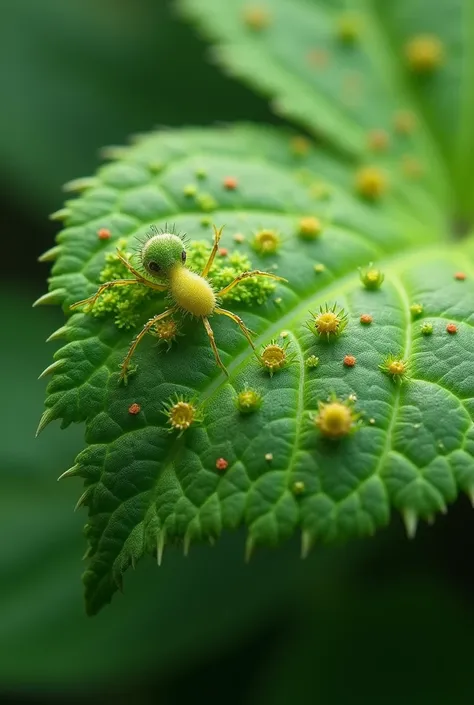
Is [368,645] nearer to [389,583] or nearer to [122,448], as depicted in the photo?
[389,583]

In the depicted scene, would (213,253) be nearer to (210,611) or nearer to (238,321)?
(238,321)

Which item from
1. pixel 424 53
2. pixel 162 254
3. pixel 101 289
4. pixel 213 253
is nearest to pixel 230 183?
pixel 213 253

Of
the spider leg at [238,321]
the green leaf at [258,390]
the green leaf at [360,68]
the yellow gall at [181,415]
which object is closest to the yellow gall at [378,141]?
the green leaf at [360,68]

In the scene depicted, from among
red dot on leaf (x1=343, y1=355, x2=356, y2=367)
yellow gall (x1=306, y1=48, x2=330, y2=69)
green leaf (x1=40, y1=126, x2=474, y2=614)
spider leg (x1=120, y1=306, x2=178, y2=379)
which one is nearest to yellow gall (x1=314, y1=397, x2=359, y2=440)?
green leaf (x1=40, y1=126, x2=474, y2=614)

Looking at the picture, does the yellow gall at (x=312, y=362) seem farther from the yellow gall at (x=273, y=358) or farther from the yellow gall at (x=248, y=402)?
the yellow gall at (x=248, y=402)

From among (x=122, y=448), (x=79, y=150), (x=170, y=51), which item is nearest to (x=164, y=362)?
(x=122, y=448)

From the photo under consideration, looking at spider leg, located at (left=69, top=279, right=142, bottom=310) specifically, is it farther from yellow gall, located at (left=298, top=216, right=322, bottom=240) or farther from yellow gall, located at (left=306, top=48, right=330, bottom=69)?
yellow gall, located at (left=306, top=48, right=330, bottom=69)
